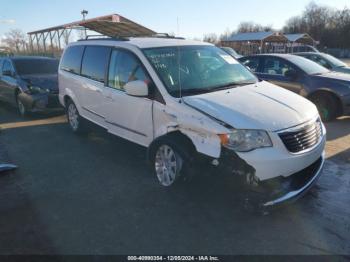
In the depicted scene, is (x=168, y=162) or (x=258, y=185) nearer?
(x=258, y=185)

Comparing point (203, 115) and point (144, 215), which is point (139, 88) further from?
point (144, 215)

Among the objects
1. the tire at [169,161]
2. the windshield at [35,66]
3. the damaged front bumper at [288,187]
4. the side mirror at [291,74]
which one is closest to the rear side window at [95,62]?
the tire at [169,161]

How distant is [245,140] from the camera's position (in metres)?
3.45

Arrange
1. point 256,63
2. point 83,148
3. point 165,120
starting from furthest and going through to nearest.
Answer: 1. point 256,63
2. point 83,148
3. point 165,120

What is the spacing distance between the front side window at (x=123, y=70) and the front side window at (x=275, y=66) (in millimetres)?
4772

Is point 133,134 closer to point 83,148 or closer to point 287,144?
point 83,148

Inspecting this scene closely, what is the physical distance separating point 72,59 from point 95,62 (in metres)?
1.25

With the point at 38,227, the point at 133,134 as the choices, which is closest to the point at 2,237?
the point at 38,227

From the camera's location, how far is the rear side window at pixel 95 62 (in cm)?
551

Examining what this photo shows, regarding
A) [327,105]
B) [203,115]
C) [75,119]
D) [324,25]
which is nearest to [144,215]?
[203,115]

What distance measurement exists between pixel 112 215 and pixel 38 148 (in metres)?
3.22

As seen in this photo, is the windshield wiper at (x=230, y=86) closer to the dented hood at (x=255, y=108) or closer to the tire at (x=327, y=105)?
the dented hood at (x=255, y=108)

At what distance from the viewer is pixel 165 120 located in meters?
4.22

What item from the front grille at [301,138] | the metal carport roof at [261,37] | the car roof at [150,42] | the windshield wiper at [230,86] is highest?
the metal carport roof at [261,37]
